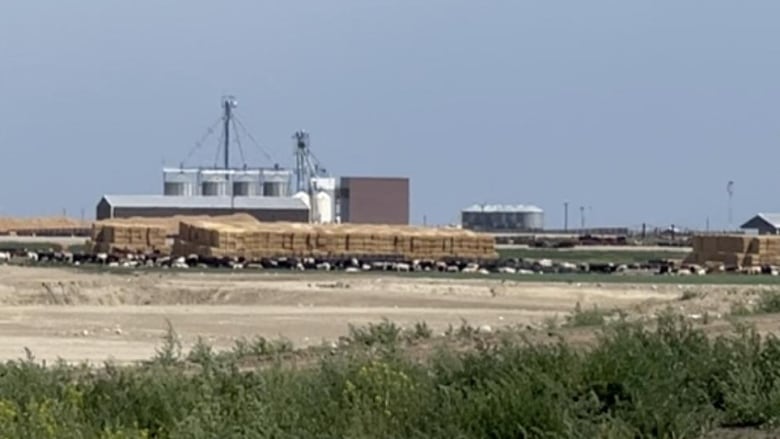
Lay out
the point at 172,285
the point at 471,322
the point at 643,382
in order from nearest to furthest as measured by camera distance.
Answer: the point at 643,382 < the point at 471,322 < the point at 172,285

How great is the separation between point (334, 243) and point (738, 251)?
1641 centimetres

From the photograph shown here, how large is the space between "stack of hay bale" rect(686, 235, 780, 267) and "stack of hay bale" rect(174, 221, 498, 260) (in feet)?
28.4

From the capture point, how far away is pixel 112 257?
7012cm

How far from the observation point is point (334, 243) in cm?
7369

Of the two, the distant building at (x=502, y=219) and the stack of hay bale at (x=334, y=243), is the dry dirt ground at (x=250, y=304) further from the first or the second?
the distant building at (x=502, y=219)

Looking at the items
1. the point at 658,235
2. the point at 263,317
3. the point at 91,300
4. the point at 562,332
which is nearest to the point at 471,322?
the point at 263,317

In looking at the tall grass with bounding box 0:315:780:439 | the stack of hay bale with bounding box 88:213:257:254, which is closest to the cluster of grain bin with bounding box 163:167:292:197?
the stack of hay bale with bounding box 88:213:257:254

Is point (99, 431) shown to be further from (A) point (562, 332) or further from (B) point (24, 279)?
(B) point (24, 279)

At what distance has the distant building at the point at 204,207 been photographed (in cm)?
12500

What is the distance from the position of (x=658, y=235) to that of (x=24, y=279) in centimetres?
9835

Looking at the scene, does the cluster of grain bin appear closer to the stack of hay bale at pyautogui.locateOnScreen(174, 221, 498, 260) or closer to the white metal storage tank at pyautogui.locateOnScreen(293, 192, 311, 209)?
the white metal storage tank at pyautogui.locateOnScreen(293, 192, 311, 209)

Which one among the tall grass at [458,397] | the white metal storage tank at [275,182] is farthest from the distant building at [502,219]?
the tall grass at [458,397]

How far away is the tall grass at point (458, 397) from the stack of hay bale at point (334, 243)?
56.6 m

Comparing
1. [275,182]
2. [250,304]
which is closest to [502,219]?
[275,182]
